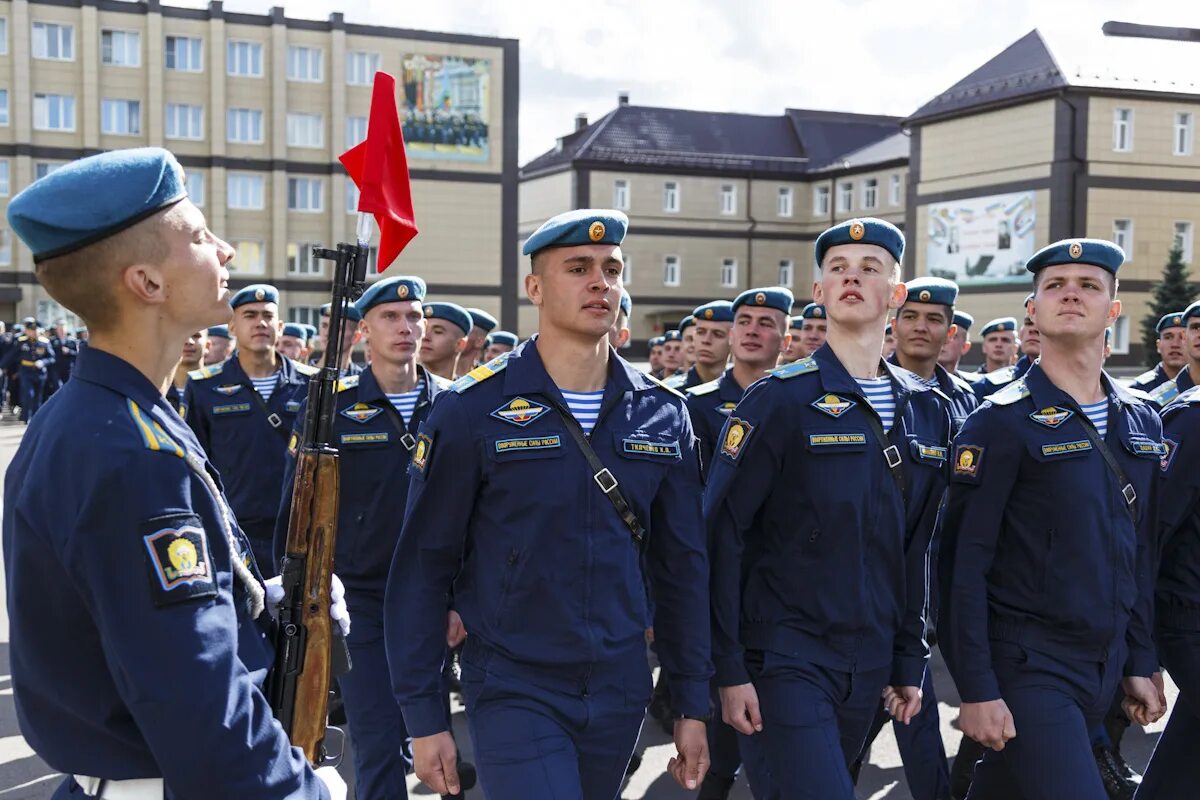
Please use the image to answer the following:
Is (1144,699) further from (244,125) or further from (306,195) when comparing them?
(244,125)

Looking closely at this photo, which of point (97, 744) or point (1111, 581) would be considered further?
A: point (1111, 581)

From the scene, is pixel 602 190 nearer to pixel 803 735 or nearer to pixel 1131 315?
pixel 1131 315

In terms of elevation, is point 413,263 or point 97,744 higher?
point 413,263

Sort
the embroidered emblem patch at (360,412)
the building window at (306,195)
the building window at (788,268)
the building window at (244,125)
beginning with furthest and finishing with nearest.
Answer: the building window at (788,268)
the building window at (306,195)
the building window at (244,125)
the embroidered emblem patch at (360,412)

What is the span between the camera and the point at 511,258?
171 feet

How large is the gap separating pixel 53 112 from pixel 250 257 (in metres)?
9.28

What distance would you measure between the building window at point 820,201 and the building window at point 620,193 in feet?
34.6

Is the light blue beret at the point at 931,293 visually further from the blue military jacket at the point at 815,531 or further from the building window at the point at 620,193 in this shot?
the building window at the point at 620,193

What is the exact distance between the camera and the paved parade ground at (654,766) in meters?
5.91

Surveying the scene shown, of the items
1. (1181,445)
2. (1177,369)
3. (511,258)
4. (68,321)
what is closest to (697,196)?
(511,258)

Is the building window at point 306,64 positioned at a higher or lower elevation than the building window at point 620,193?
higher

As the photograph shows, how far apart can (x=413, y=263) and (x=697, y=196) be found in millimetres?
18366

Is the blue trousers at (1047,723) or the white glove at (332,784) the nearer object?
the white glove at (332,784)

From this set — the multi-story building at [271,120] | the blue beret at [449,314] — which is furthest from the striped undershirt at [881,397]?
the multi-story building at [271,120]
